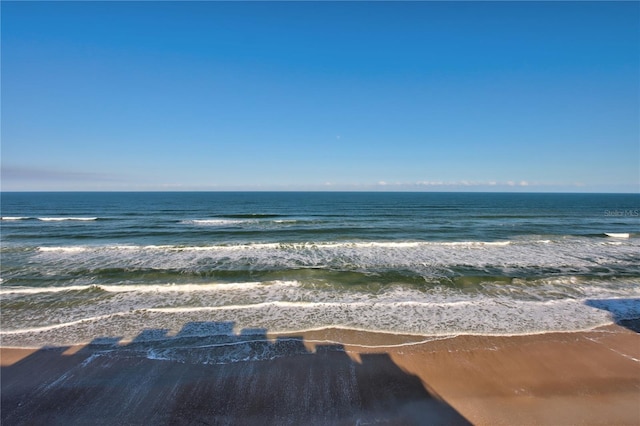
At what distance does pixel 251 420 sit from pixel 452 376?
4417 millimetres

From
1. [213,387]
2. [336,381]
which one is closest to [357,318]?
[336,381]

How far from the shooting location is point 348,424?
16.0 feet

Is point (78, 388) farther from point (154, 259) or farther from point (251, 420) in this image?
point (154, 259)

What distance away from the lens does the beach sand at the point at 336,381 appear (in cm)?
511

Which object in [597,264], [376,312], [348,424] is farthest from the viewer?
[597,264]

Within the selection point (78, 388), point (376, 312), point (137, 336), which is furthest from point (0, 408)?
point (376, 312)

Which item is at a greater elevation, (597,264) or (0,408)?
(597,264)

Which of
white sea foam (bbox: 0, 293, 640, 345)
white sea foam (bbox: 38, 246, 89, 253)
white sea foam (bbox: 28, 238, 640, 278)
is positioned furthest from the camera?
white sea foam (bbox: 38, 246, 89, 253)

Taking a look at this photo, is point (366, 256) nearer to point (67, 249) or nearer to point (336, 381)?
point (336, 381)

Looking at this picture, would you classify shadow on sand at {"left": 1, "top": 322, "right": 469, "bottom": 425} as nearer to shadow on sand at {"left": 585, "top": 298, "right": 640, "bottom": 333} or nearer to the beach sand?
the beach sand

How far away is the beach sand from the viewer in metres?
5.11

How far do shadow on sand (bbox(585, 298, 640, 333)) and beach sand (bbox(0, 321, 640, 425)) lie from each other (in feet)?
3.24

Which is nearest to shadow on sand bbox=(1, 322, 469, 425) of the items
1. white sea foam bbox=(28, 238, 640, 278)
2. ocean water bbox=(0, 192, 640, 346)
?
ocean water bbox=(0, 192, 640, 346)

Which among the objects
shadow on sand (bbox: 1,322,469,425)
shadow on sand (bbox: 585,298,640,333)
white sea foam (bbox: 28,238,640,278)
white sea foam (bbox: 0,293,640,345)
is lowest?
shadow on sand (bbox: 1,322,469,425)
